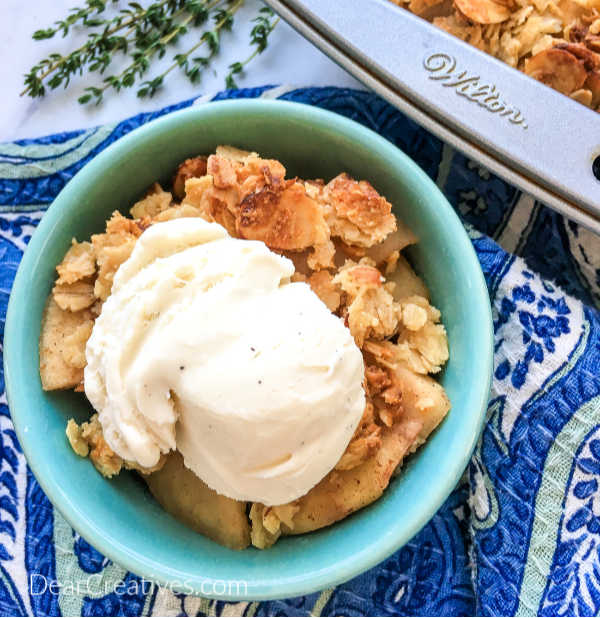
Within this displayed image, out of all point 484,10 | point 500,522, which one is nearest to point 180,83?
point 484,10

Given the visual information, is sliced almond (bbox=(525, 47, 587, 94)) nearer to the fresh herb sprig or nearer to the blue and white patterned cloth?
the blue and white patterned cloth

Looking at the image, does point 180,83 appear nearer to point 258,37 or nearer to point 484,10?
point 258,37

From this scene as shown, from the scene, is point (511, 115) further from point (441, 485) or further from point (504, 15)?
point (441, 485)

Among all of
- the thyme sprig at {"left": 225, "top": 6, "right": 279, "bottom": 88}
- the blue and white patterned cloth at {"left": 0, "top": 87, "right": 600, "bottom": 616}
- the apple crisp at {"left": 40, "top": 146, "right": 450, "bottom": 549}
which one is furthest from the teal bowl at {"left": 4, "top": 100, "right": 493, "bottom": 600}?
the thyme sprig at {"left": 225, "top": 6, "right": 279, "bottom": 88}

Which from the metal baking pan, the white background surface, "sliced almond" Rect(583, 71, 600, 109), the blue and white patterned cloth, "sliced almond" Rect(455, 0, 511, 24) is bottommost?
the blue and white patterned cloth

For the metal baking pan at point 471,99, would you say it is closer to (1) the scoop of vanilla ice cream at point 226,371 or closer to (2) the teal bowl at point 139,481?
(2) the teal bowl at point 139,481

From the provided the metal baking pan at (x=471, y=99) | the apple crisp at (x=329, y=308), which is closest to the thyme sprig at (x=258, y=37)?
the metal baking pan at (x=471, y=99)
